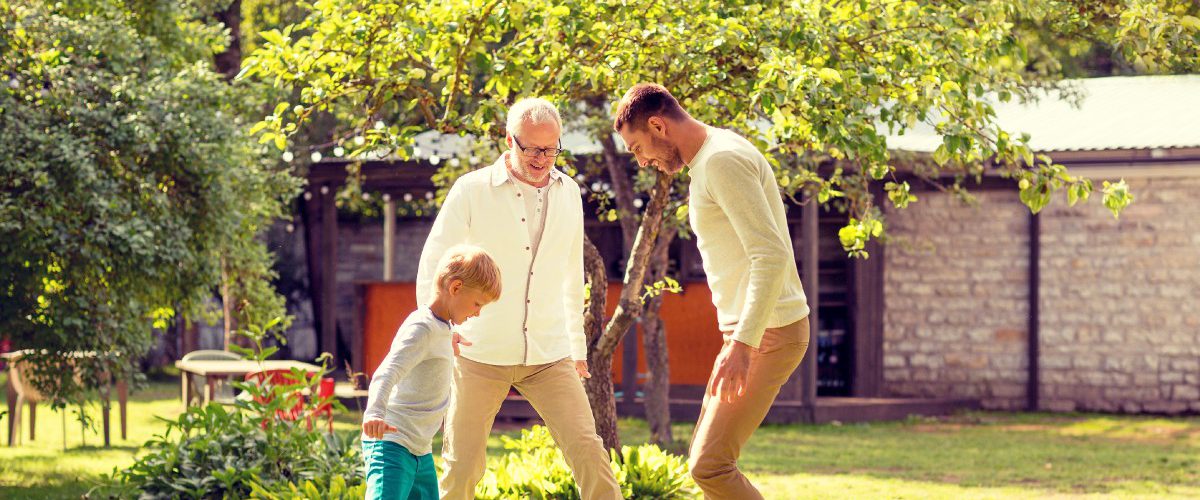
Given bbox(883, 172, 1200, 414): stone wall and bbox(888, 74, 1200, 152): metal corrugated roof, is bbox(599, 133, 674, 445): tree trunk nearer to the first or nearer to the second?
bbox(888, 74, 1200, 152): metal corrugated roof

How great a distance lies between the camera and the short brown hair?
4.30 meters

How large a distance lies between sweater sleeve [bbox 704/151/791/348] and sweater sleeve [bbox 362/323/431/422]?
954mm

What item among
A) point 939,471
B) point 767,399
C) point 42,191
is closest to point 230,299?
point 42,191

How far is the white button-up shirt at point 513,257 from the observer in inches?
192

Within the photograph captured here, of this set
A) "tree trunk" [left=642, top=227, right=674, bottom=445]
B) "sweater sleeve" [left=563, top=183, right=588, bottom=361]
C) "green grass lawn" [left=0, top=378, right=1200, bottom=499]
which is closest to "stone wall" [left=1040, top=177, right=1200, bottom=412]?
"green grass lawn" [left=0, top=378, right=1200, bottom=499]

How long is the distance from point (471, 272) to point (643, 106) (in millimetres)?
729

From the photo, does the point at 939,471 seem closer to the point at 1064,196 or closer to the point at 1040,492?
the point at 1040,492

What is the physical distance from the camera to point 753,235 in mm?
4125

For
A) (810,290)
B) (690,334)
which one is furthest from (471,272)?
(690,334)

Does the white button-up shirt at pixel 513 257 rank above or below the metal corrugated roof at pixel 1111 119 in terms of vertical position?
below

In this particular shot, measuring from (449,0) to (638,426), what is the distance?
790 centimetres

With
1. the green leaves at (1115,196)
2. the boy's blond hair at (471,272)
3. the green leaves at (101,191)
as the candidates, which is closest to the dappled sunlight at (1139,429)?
the green leaves at (1115,196)

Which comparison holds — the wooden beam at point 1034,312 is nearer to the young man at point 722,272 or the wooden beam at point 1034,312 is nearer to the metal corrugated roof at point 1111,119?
the metal corrugated roof at point 1111,119

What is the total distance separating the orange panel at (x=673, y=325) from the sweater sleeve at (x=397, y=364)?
10350 mm
